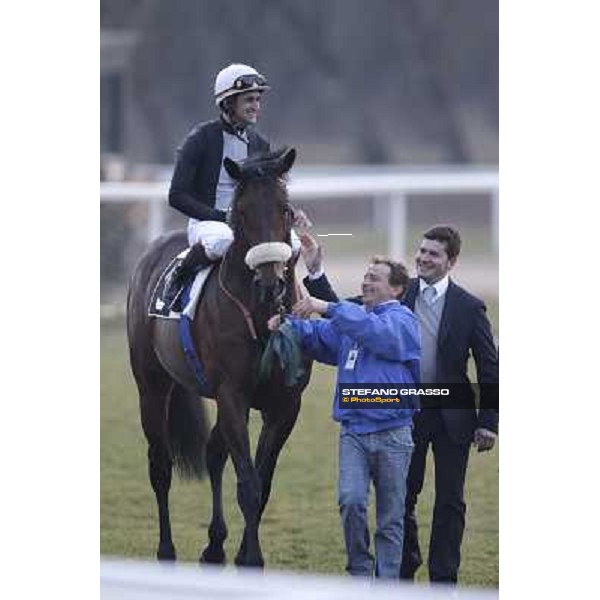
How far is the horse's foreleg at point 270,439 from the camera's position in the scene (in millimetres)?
5074

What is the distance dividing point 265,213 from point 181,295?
642mm

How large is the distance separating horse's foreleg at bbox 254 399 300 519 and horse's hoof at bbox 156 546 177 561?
1.54ft

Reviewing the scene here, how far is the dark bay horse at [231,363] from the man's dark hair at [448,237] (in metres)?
0.52

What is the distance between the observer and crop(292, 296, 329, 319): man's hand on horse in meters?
4.82

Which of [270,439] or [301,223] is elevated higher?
[301,223]

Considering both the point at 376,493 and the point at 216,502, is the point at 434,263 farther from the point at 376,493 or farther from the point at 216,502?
the point at 216,502

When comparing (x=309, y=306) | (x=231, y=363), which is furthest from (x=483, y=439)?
(x=231, y=363)

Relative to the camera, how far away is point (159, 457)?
18.4 ft

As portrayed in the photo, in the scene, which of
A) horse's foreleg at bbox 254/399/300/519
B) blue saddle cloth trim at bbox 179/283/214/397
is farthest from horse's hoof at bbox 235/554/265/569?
blue saddle cloth trim at bbox 179/283/214/397

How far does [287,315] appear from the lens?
483 centimetres
